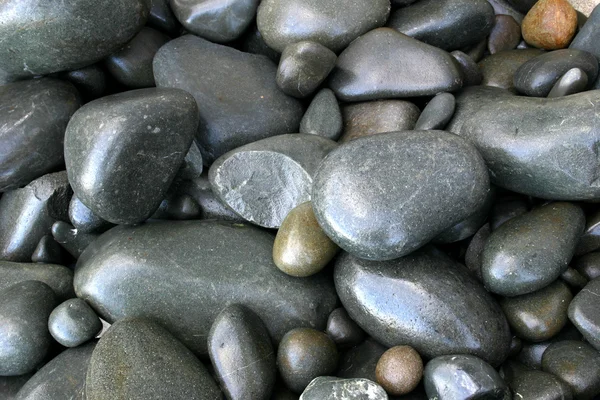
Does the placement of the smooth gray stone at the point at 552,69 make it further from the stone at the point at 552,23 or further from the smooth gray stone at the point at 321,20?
the smooth gray stone at the point at 321,20

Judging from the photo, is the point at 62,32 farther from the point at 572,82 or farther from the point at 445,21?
the point at 572,82

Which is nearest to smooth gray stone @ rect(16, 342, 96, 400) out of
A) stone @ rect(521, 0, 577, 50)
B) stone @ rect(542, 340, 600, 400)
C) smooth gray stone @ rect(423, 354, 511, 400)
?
smooth gray stone @ rect(423, 354, 511, 400)

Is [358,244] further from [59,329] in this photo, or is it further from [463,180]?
[59,329]

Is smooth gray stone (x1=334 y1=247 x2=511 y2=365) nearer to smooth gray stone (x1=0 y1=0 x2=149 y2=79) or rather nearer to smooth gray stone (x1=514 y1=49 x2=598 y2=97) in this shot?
smooth gray stone (x1=514 y1=49 x2=598 y2=97)

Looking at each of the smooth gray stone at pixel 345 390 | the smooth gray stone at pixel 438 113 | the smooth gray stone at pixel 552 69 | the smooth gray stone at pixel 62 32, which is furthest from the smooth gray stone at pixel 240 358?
the smooth gray stone at pixel 552 69

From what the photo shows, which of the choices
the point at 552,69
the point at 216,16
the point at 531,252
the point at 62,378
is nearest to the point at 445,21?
the point at 552,69
